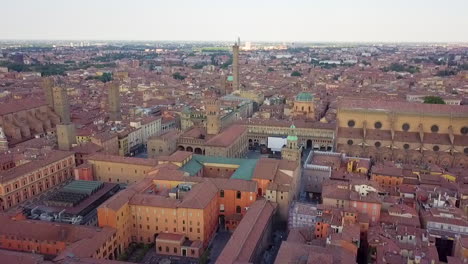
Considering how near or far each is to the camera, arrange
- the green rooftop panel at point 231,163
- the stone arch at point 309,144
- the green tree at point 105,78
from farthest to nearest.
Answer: the green tree at point 105,78 < the stone arch at point 309,144 < the green rooftop panel at point 231,163

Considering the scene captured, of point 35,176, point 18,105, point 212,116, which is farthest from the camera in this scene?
point 18,105

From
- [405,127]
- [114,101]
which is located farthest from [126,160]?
[405,127]

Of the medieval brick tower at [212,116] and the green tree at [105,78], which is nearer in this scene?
the medieval brick tower at [212,116]

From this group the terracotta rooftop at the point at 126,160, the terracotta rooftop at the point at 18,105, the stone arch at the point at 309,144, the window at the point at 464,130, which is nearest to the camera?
the terracotta rooftop at the point at 126,160

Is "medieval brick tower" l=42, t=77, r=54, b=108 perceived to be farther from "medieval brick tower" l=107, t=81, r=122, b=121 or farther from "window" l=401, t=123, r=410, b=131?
"window" l=401, t=123, r=410, b=131

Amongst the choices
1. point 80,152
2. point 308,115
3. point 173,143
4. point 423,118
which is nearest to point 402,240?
point 423,118

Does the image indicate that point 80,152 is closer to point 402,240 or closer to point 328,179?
point 328,179

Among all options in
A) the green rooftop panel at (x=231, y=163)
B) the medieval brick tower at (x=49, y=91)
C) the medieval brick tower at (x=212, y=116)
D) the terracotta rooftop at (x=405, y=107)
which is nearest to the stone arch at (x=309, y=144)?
the terracotta rooftop at (x=405, y=107)

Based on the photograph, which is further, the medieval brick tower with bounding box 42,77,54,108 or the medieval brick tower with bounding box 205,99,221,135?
the medieval brick tower with bounding box 42,77,54,108

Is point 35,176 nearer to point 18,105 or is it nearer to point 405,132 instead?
point 18,105

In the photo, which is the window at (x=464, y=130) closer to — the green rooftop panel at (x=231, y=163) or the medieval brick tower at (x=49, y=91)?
the green rooftop panel at (x=231, y=163)

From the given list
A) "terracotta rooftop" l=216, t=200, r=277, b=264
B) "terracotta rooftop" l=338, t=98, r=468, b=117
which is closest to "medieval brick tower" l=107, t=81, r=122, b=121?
"terracotta rooftop" l=338, t=98, r=468, b=117
